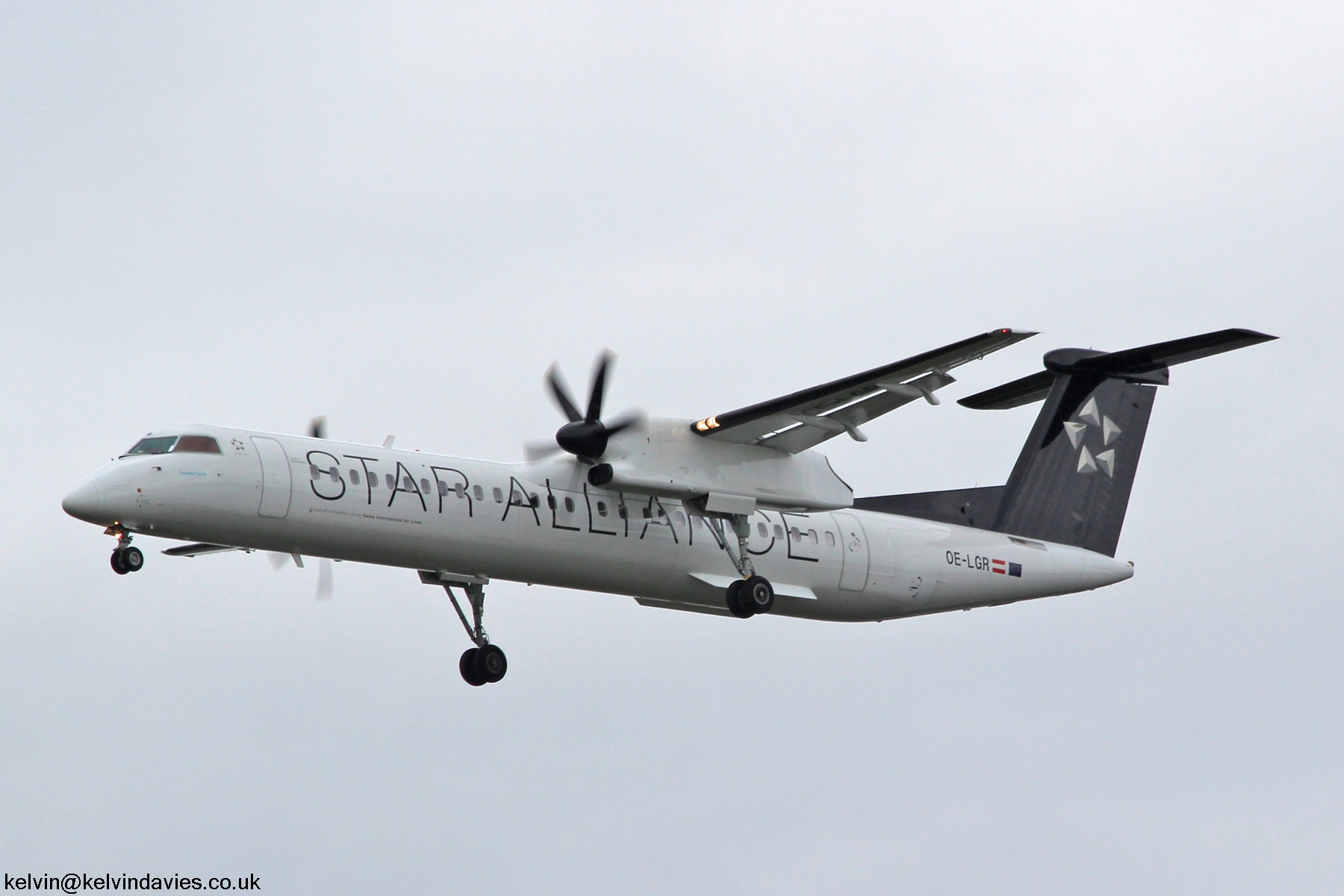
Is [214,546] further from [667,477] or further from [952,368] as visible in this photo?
[952,368]

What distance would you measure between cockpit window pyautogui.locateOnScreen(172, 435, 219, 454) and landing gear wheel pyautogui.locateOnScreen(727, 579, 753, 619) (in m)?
7.04

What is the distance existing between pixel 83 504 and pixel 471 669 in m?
6.48

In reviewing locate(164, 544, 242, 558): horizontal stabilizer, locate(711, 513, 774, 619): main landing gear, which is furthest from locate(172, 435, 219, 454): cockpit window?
locate(711, 513, 774, 619): main landing gear

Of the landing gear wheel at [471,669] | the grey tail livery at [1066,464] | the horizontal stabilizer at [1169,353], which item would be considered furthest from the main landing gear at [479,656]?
the horizontal stabilizer at [1169,353]

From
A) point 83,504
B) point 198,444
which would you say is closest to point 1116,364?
point 198,444

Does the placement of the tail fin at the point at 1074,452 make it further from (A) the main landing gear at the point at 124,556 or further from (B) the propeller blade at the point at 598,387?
(A) the main landing gear at the point at 124,556

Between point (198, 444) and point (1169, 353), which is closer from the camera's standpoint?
point (198, 444)

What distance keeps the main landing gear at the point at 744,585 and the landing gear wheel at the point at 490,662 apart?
3.25 meters

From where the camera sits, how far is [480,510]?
19938mm

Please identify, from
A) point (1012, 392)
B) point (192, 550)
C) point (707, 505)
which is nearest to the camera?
point (707, 505)

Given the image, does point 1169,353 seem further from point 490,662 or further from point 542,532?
point 490,662

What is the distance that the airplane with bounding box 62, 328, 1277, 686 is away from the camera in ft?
60.6

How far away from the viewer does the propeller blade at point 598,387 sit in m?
20.7

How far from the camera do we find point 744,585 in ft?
71.1
